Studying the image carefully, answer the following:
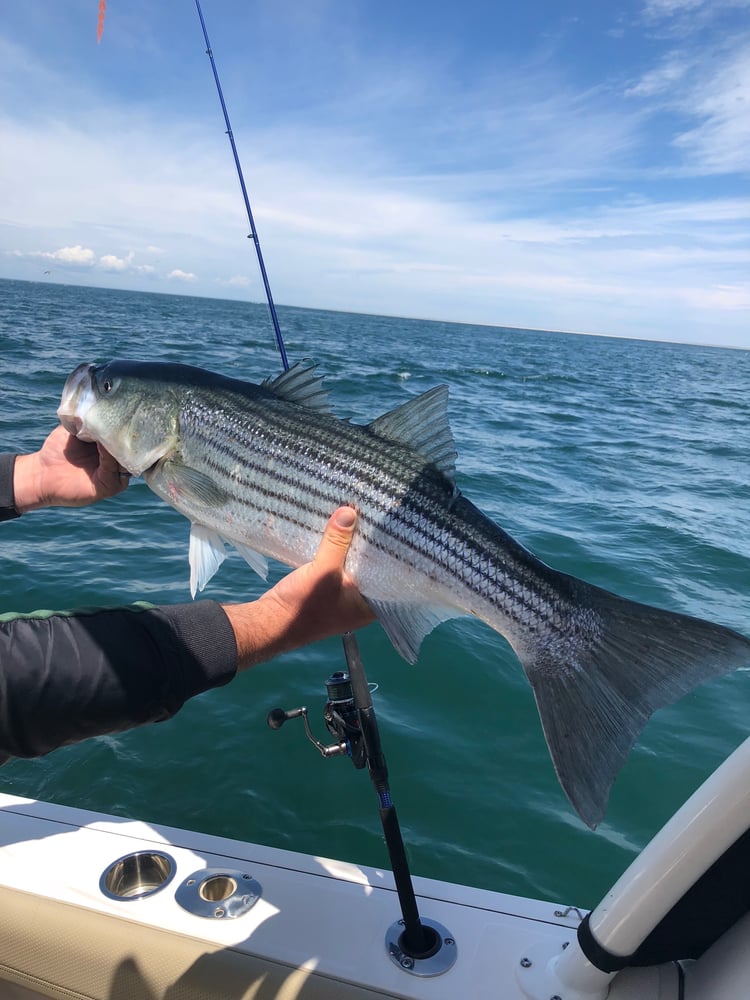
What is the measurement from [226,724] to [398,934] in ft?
→ 11.3

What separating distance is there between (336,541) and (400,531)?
274mm

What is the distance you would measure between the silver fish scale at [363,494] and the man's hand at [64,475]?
0.63 metres

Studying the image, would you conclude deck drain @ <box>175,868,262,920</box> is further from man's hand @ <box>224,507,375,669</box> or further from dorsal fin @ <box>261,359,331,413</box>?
dorsal fin @ <box>261,359,331,413</box>

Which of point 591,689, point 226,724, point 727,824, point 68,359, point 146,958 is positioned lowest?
point 68,359

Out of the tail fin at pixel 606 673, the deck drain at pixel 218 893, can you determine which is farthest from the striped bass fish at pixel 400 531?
the deck drain at pixel 218 893

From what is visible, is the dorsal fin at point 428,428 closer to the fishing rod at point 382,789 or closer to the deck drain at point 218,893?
the fishing rod at point 382,789

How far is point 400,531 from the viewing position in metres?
2.81

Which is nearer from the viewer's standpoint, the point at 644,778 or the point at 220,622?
the point at 220,622

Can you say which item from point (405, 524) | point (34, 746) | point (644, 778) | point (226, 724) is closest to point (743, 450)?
point (644, 778)

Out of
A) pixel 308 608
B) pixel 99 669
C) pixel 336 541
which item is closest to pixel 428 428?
pixel 336 541

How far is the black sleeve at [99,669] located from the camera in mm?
1813

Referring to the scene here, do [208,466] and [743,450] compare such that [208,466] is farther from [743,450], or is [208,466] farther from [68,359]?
[68,359]

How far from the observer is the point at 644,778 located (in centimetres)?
517

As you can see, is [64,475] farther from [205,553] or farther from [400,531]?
[400,531]
